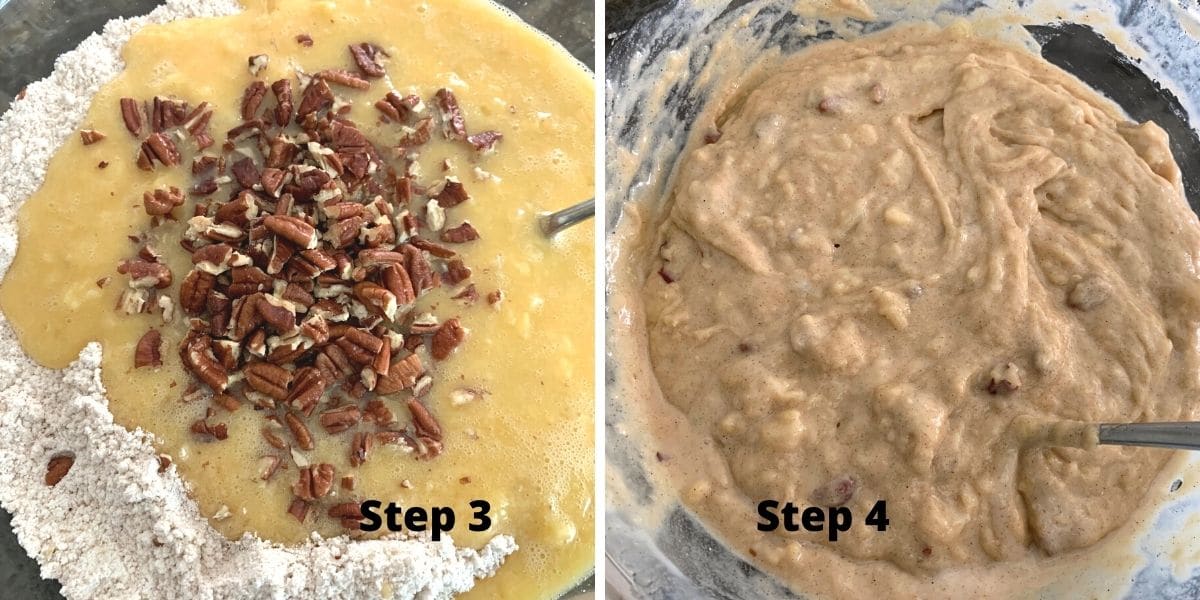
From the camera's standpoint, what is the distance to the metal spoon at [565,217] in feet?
5.35

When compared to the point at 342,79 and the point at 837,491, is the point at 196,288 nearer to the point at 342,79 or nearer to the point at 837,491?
the point at 342,79

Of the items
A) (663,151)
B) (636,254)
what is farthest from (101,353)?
(663,151)

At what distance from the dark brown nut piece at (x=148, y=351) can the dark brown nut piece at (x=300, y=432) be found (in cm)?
27

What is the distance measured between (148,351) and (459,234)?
0.59 m

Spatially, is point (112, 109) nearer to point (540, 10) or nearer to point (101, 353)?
point (101, 353)

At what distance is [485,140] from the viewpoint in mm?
1686

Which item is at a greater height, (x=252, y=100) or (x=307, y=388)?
(x=252, y=100)

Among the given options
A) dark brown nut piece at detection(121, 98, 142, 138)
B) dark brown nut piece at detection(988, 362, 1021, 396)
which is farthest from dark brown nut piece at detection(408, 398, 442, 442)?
dark brown nut piece at detection(988, 362, 1021, 396)

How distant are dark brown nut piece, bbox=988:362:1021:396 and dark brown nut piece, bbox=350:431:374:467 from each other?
1053 millimetres

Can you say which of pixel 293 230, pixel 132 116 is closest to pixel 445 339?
pixel 293 230

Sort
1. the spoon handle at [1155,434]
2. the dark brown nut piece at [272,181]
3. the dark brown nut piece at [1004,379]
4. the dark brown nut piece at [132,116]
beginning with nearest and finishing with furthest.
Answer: the spoon handle at [1155,434] < the dark brown nut piece at [1004,379] < the dark brown nut piece at [272,181] < the dark brown nut piece at [132,116]

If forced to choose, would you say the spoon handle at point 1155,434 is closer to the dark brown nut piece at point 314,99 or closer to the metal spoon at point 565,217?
the metal spoon at point 565,217

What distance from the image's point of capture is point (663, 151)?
1.66 m

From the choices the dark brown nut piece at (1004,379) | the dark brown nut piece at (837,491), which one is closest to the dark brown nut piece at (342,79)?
the dark brown nut piece at (837,491)
